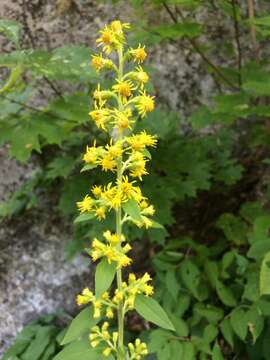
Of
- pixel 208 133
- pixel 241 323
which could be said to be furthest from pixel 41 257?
pixel 241 323

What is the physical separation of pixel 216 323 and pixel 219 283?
0.64 feet

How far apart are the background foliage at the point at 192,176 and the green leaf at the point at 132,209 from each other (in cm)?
35

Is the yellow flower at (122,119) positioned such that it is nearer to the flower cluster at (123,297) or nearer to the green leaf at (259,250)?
the flower cluster at (123,297)

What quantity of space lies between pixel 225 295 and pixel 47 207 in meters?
1.56

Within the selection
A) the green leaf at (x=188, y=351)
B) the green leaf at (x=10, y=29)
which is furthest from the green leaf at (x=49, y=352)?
the green leaf at (x=10, y=29)

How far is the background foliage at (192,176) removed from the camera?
217 centimetres

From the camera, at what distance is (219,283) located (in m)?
2.38

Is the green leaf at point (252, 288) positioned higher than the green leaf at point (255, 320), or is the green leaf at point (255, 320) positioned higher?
the green leaf at point (252, 288)

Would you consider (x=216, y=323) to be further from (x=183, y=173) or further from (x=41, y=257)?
(x=41, y=257)

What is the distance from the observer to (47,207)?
3.46 meters

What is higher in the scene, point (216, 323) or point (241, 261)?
point (241, 261)

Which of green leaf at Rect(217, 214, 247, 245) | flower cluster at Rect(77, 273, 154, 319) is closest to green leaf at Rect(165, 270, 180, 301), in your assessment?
green leaf at Rect(217, 214, 247, 245)

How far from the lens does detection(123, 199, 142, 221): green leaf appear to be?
134 centimetres

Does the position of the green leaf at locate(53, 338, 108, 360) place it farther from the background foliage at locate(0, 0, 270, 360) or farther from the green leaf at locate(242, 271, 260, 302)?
the green leaf at locate(242, 271, 260, 302)
